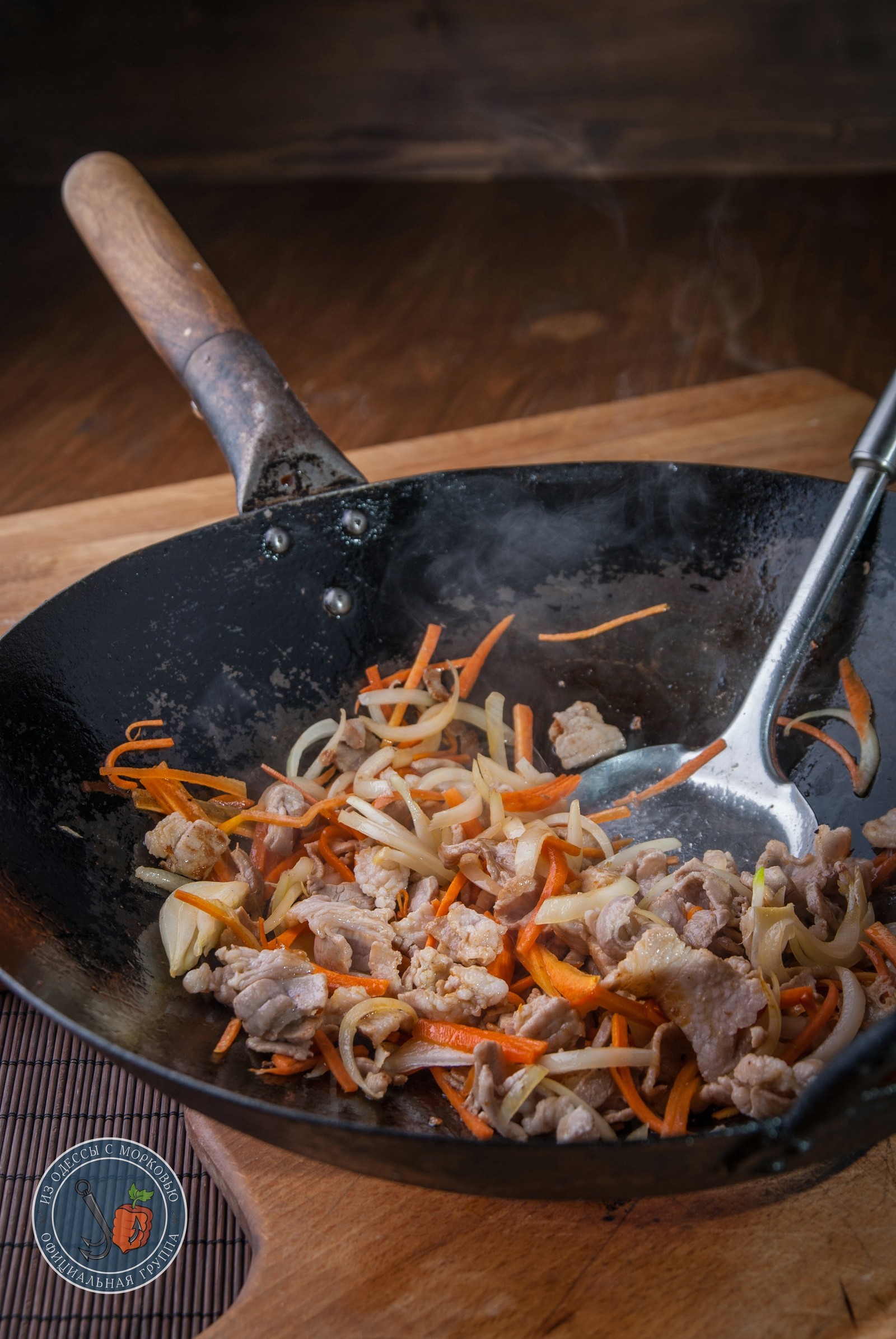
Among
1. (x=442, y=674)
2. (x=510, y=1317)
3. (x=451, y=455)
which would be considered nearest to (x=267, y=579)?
(x=442, y=674)

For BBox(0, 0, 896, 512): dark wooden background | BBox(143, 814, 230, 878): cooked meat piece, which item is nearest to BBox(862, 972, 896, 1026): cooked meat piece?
BBox(143, 814, 230, 878): cooked meat piece

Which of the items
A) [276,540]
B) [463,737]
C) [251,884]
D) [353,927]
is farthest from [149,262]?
[353,927]

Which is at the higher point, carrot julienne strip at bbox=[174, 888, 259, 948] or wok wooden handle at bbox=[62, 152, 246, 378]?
wok wooden handle at bbox=[62, 152, 246, 378]

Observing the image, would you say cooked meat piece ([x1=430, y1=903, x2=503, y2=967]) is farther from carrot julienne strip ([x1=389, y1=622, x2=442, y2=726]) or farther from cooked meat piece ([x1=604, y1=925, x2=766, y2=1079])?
carrot julienne strip ([x1=389, y1=622, x2=442, y2=726])

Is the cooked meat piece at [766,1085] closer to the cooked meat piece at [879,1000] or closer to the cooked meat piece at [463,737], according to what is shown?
the cooked meat piece at [879,1000]

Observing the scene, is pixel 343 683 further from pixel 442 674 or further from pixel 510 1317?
pixel 510 1317

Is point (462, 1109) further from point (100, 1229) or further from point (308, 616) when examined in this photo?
point (308, 616)
